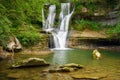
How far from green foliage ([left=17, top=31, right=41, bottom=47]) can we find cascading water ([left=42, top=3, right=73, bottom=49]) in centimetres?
259

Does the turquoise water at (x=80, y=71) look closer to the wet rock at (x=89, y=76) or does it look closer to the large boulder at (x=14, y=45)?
the wet rock at (x=89, y=76)

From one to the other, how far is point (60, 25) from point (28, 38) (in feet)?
18.7

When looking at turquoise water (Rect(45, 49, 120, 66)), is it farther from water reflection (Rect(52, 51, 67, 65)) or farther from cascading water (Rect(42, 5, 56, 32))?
cascading water (Rect(42, 5, 56, 32))

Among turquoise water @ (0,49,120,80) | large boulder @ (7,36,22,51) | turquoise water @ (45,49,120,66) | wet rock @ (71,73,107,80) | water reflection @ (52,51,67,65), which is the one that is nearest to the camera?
wet rock @ (71,73,107,80)

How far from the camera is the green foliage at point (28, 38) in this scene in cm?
2386

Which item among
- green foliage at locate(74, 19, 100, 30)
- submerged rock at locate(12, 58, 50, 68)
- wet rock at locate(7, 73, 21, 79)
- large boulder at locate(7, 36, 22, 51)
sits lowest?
wet rock at locate(7, 73, 21, 79)

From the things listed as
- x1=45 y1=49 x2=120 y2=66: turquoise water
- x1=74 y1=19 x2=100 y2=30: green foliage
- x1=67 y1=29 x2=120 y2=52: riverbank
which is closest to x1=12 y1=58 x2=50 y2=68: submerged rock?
x1=45 y1=49 x2=120 y2=66: turquoise water

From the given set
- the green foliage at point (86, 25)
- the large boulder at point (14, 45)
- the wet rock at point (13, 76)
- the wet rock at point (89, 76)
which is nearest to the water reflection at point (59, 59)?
the large boulder at point (14, 45)

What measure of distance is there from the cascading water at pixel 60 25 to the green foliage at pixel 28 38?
2.59m

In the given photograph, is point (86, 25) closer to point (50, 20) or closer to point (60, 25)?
point (60, 25)

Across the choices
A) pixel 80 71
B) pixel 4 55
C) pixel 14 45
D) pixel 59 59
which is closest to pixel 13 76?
pixel 80 71

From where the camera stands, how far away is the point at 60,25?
95.3 feet

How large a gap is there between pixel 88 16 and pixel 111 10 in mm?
2379

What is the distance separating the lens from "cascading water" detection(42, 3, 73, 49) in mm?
26987
